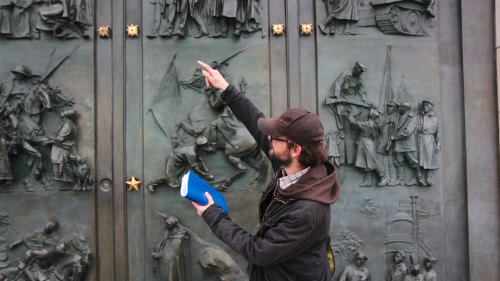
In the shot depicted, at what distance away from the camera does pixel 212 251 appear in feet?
16.4

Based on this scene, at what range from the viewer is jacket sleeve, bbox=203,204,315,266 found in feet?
8.05

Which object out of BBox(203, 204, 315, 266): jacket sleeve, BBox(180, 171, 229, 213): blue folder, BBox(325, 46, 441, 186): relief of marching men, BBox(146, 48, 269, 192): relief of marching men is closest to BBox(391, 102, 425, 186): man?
BBox(325, 46, 441, 186): relief of marching men

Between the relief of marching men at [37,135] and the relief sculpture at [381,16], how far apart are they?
3336 mm

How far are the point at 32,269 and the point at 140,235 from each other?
1.26m

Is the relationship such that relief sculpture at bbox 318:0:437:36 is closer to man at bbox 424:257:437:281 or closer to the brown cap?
man at bbox 424:257:437:281

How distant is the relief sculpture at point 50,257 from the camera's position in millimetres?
4785

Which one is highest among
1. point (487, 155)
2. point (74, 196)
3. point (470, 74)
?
point (470, 74)

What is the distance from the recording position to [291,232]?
245 cm

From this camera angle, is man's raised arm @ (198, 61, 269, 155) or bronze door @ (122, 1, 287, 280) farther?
bronze door @ (122, 1, 287, 280)

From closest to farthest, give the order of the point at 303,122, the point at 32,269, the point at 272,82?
the point at 303,122
the point at 32,269
the point at 272,82

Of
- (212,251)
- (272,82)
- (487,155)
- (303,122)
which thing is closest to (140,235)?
(212,251)

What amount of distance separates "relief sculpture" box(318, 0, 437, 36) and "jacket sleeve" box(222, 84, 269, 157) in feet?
7.76

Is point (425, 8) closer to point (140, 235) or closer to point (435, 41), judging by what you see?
point (435, 41)

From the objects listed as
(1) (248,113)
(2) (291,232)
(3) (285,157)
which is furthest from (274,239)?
(1) (248,113)
